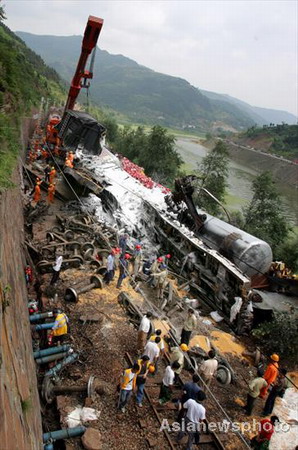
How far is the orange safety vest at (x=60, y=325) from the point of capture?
778 cm

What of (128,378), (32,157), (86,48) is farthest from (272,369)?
(86,48)

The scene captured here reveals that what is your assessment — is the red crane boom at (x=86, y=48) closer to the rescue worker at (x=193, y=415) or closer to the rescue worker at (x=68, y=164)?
the rescue worker at (x=68, y=164)

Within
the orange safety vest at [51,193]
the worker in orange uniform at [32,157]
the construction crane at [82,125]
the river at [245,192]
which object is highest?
the construction crane at [82,125]

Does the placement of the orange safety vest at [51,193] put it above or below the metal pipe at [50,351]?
above

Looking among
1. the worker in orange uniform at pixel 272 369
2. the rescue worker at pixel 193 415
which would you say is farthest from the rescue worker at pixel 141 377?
the worker in orange uniform at pixel 272 369

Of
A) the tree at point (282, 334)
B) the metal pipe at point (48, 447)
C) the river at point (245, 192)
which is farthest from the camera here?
the river at point (245, 192)

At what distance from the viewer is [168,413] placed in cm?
721

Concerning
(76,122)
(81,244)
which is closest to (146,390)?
(81,244)

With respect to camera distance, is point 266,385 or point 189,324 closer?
point 266,385

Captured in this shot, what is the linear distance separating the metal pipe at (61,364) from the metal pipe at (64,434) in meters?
1.34

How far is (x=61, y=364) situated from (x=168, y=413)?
2527mm

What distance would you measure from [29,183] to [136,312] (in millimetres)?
10922

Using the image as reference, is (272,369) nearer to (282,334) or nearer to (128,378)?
(282,334)

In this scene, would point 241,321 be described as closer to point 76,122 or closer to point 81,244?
point 81,244
